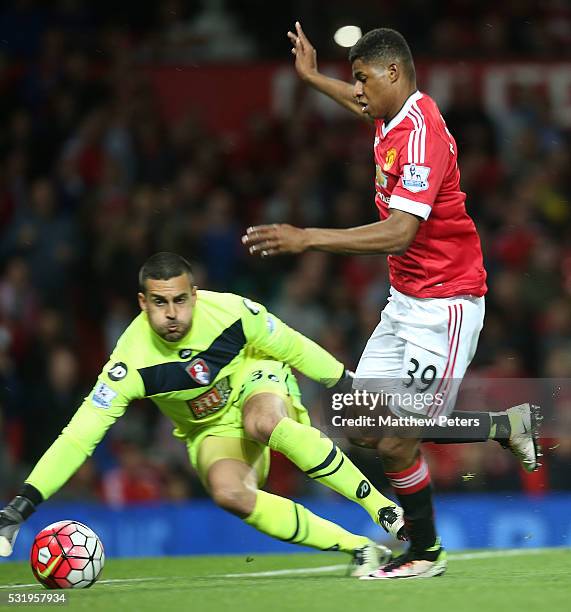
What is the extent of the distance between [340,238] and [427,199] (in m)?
0.50

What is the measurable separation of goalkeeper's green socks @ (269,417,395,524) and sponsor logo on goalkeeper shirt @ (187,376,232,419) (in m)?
0.59

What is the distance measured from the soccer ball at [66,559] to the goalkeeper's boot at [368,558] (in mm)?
1132

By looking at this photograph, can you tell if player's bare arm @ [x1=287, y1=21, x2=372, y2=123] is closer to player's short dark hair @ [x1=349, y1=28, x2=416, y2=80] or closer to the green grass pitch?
player's short dark hair @ [x1=349, y1=28, x2=416, y2=80]

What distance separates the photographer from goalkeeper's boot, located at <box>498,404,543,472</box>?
20.3 feet

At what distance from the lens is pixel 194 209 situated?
36.4ft

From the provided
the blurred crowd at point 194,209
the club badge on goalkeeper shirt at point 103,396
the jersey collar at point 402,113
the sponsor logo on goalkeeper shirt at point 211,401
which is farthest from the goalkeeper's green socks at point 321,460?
the blurred crowd at point 194,209

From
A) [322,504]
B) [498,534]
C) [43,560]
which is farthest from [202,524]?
[43,560]

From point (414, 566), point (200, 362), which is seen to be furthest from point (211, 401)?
point (414, 566)

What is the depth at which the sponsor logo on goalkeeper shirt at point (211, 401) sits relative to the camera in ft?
21.0

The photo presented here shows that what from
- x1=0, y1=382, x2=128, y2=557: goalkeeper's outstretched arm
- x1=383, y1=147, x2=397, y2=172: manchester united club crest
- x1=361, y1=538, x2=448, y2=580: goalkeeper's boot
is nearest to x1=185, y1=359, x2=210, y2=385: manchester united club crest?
x1=0, y1=382, x2=128, y2=557: goalkeeper's outstretched arm

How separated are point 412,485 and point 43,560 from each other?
5.35 ft

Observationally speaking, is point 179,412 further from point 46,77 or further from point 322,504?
point 46,77

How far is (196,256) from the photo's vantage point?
35.1 feet
